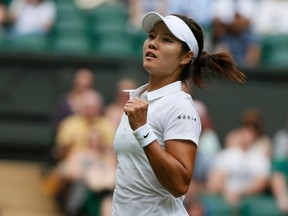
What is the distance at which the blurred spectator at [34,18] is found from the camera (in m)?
11.6

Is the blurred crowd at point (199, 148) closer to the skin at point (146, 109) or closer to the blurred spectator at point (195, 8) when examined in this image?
the blurred spectator at point (195, 8)

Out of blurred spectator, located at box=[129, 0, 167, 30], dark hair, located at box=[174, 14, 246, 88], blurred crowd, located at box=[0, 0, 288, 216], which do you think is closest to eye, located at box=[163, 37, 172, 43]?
dark hair, located at box=[174, 14, 246, 88]

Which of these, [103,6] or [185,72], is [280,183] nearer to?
[103,6]

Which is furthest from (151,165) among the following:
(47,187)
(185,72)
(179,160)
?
(47,187)

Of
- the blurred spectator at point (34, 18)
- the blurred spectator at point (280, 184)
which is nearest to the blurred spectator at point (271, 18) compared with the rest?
the blurred spectator at point (34, 18)

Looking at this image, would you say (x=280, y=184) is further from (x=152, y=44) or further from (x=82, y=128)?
(x=152, y=44)

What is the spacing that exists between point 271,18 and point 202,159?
271 centimetres

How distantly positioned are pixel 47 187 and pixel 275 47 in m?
3.06

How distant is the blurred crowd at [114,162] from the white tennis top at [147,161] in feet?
14.9

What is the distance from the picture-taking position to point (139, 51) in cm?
1145

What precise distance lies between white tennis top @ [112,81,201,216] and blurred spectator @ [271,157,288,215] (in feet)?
17.1

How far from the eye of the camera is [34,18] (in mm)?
11648

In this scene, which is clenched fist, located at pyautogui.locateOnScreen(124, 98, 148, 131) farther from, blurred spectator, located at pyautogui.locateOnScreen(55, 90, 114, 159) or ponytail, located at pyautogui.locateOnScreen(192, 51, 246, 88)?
blurred spectator, located at pyautogui.locateOnScreen(55, 90, 114, 159)

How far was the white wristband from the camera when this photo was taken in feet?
13.2
